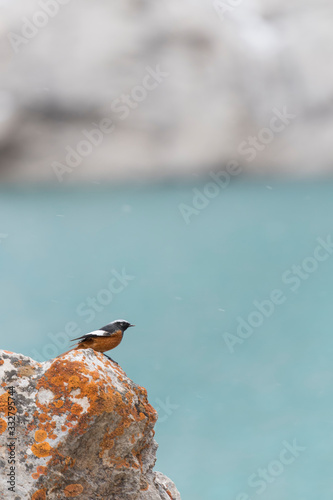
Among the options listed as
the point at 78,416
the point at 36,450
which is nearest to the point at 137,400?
the point at 78,416

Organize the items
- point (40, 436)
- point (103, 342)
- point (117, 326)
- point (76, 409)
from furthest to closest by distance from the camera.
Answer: point (117, 326)
point (103, 342)
point (76, 409)
point (40, 436)

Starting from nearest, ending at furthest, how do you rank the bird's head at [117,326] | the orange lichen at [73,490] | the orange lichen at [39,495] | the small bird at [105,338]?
the orange lichen at [39,495] → the orange lichen at [73,490] → the small bird at [105,338] → the bird's head at [117,326]

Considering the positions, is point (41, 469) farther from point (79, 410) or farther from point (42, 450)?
point (79, 410)

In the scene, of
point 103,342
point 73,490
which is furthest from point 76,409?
point 103,342

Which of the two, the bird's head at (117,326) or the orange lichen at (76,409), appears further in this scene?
the bird's head at (117,326)

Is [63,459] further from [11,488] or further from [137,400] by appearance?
[137,400]

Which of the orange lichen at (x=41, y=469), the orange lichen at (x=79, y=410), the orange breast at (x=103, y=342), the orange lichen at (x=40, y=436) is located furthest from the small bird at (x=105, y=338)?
the orange lichen at (x=41, y=469)

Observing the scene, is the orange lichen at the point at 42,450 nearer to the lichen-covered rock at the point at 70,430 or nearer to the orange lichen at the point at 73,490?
the lichen-covered rock at the point at 70,430
